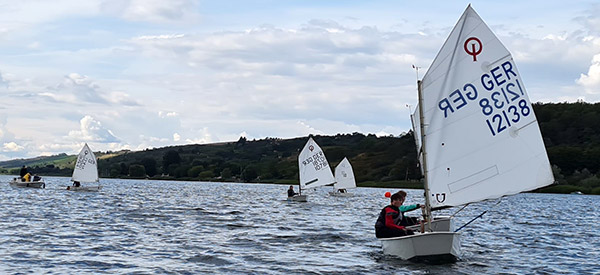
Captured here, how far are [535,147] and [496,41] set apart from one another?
328 cm

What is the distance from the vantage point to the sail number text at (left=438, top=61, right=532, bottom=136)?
20.4m

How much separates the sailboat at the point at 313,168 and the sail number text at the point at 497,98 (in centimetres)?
4526

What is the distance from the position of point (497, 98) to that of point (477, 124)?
97 centimetres

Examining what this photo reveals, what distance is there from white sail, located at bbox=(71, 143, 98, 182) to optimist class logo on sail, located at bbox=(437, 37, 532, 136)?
216ft

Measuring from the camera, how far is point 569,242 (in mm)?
31328

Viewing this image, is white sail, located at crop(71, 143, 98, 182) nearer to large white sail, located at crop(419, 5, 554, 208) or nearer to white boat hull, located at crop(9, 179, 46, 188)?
white boat hull, located at crop(9, 179, 46, 188)

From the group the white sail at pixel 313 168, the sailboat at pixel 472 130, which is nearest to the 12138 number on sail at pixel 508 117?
the sailboat at pixel 472 130

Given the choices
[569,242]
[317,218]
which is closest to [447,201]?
A: [569,242]

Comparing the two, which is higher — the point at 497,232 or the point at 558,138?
the point at 558,138

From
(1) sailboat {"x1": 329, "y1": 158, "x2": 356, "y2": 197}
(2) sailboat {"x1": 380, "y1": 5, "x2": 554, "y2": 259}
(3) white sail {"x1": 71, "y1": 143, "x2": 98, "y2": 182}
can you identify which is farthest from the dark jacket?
(1) sailboat {"x1": 329, "y1": 158, "x2": 356, "y2": 197}

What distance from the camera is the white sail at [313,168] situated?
66.1 meters

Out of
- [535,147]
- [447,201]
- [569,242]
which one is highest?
[535,147]

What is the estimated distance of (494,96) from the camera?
20609 millimetres

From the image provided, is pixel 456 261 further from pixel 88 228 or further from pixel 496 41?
pixel 88 228
